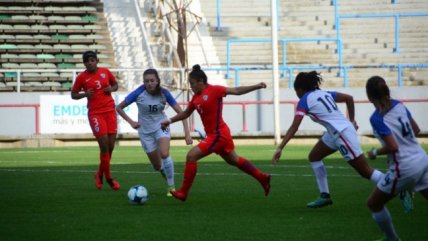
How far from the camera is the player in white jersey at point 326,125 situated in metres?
13.7

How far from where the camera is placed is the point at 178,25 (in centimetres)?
3975

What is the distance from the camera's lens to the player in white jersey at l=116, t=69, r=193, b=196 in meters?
17.0

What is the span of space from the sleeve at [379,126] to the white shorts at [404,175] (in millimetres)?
312

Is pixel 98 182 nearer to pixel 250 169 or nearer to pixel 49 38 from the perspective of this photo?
pixel 250 169

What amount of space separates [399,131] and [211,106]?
4977 mm

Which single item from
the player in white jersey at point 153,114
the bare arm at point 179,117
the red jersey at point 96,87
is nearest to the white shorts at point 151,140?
the player in white jersey at point 153,114

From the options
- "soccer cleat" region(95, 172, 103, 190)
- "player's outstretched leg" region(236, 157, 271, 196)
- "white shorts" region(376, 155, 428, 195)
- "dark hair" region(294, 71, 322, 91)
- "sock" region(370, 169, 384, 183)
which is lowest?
"soccer cleat" region(95, 172, 103, 190)

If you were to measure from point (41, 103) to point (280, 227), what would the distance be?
77.3ft

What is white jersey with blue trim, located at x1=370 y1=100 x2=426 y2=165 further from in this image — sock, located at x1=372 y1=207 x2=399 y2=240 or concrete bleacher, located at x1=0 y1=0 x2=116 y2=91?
concrete bleacher, located at x1=0 y1=0 x2=116 y2=91

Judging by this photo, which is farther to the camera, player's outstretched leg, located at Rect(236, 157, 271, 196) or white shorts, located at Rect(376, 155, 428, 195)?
player's outstretched leg, located at Rect(236, 157, 271, 196)

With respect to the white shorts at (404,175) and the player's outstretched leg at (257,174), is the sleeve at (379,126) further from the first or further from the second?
the player's outstretched leg at (257,174)

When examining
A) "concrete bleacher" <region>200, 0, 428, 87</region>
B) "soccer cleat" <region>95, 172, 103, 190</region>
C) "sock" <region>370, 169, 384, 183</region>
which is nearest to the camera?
"sock" <region>370, 169, 384, 183</region>

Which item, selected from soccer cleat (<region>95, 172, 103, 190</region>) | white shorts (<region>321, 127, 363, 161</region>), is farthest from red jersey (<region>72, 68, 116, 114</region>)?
white shorts (<region>321, 127, 363, 161</region>)

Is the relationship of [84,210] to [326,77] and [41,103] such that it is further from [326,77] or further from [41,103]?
[326,77]
